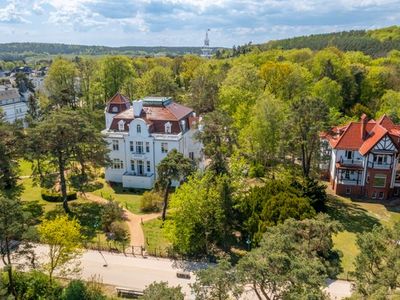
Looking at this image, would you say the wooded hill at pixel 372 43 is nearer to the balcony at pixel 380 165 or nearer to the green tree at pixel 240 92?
the green tree at pixel 240 92

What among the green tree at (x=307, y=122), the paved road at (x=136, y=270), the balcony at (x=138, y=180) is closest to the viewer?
the paved road at (x=136, y=270)

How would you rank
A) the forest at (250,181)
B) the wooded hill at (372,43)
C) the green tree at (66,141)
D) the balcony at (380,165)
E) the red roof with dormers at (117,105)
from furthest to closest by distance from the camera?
the wooded hill at (372,43) < the red roof with dormers at (117,105) < the balcony at (380,165) < the green tree at (66,141) < the forest at (250,181)

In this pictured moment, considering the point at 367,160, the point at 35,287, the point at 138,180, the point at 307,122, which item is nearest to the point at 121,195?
the point at 138,180

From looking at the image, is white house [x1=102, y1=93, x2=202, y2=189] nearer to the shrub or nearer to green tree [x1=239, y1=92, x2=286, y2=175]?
green tree [x1=239, y1=92, x2=286, y2=175]

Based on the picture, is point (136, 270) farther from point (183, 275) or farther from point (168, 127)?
point (168, 127)

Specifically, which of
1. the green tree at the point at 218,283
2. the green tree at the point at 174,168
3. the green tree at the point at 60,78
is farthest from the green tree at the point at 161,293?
the green tree at the point at 60,78

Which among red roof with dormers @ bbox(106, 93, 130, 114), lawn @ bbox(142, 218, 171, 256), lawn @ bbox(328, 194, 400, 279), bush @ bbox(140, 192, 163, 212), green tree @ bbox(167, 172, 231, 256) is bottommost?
lawn @ bbox(328, 194, 400, 279)

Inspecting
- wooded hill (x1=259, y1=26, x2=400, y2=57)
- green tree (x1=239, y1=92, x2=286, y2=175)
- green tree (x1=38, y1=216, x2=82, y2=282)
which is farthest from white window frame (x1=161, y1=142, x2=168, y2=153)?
wooded hill (x1=259, y1=26, x2=400, y2=57)
